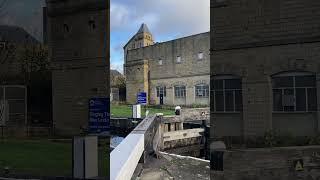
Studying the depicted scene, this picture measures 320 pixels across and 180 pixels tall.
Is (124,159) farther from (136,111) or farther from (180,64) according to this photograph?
(136,111)

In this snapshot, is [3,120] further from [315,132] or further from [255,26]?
[315,132]

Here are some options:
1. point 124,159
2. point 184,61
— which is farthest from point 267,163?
point 184,61

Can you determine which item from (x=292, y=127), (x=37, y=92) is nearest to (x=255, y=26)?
(x=292, y=127)

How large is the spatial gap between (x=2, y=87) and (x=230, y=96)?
232 centimetres

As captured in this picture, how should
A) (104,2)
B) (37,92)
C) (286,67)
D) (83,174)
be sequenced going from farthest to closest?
(286,67), (37,92), (104,2), (83,174)

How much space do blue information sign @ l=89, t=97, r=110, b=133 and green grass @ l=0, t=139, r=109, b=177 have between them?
183mm

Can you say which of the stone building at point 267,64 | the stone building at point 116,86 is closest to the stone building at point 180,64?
the stone building at point 116,86

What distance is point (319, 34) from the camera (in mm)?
4391

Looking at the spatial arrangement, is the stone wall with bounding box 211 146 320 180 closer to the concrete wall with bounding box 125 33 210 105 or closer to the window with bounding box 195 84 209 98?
the concrete wall with bounding box 125 33 210 105

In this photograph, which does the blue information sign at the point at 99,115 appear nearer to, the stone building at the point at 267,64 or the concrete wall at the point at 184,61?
the stone building at the point at 267,64

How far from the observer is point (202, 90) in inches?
288

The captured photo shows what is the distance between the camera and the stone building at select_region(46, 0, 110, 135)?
335 cm

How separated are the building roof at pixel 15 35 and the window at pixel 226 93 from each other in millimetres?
1929

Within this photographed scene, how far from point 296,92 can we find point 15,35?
2878 millimetres
